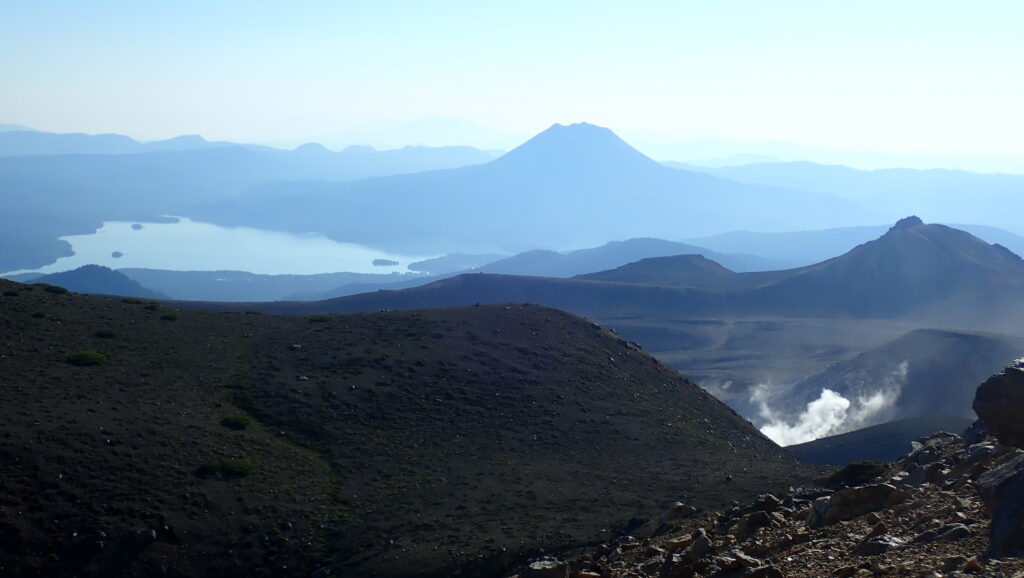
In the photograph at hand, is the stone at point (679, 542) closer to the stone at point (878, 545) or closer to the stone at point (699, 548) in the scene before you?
the stone at point (699, 548)

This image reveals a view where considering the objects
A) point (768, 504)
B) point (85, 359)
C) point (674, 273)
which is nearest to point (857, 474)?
point (768, 504)

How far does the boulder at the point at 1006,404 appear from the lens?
32.4 feet

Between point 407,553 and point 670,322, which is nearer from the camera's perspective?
point 407,553

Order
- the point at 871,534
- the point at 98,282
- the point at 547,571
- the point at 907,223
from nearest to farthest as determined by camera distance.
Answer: the point at 871,534, the point at 547,571, the point at 907,223, the point at 98,282

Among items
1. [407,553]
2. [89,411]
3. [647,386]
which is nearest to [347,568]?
[407,553]

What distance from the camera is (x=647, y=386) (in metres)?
31.9

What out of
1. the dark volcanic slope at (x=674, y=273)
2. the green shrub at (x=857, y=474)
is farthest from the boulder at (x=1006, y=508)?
the dark volcanic slope at (x=674, y=273)

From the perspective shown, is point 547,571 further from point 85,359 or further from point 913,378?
point 913,378

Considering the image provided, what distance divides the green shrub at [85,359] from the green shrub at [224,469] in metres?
6.51

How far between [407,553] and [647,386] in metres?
16.9

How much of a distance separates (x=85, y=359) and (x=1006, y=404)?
21.5 metres

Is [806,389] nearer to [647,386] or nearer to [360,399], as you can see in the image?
[647,386]

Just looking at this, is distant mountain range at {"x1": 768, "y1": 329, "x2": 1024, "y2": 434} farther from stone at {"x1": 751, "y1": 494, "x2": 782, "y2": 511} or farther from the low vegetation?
stone at {"x1": 751, "y1": 494, "x2": 782, "y2": 511}

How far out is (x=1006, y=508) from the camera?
8445 mm
